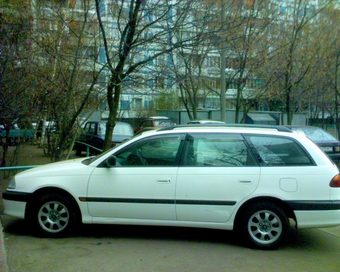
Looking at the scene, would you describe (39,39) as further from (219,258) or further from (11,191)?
(219,258)

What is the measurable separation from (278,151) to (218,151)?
867mm

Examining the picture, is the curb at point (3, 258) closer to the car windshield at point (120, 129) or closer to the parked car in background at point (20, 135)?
the parked car in background at point (20, 135)

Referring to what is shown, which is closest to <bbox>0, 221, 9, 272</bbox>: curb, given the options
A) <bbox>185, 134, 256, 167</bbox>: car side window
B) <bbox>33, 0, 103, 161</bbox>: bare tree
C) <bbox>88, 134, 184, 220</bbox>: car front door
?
<bbox>88, 134, 184, 220</bbox>: car front door

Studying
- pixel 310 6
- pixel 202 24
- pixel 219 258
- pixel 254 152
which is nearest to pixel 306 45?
pixel 310 6

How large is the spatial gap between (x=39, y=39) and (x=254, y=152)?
24.5 ft

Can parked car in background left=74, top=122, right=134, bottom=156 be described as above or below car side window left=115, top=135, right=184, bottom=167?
above

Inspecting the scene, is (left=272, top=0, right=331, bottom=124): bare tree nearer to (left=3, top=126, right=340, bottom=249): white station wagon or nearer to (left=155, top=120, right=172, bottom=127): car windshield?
(left=155, top=120, right=172, bottom=127): car windshield

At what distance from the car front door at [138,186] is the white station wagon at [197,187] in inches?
0.6

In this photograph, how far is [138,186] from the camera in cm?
589

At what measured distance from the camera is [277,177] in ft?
19.0

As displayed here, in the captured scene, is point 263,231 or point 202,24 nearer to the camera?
point 263,231

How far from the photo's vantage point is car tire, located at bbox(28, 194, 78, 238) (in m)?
6.04

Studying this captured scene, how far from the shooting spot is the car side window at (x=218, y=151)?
235 inches

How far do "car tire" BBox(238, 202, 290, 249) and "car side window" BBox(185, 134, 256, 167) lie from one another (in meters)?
0.65
